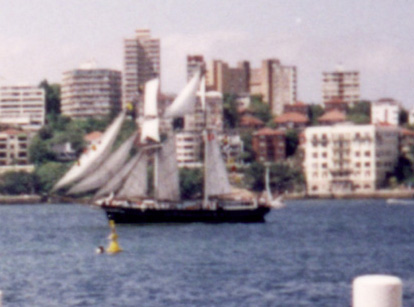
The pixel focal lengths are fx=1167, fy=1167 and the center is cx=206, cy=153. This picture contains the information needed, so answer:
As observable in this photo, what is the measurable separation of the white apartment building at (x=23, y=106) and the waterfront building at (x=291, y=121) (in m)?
29.5

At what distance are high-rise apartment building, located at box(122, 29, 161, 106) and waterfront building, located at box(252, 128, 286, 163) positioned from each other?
43.7m

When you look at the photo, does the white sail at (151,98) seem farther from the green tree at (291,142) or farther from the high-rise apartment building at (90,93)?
the high-rise apartment building at (90,93)

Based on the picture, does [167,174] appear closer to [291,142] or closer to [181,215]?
[181,215]

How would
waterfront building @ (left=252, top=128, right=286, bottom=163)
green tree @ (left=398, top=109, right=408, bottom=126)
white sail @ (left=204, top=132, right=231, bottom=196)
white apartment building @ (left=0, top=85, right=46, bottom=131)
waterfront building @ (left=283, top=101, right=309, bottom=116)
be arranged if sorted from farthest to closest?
white apartment building @ (left=0, top=85, right=46, bottom=131), green tree @ (left=398, top=109, right=408, bottom=126), waterfront building @ (left=283, top=101, right=309, bottom=116), waterfront building @ (left=252, top=128, right=286, bottom=163), white sail @ (left=204, top=132, right=231, bottom=196)

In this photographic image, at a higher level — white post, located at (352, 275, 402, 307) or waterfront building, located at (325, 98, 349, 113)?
waterfront building, located at (325, 98, 349, 113)

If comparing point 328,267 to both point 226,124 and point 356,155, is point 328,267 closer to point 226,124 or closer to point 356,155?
point 356,155

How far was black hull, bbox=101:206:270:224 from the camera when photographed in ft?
173

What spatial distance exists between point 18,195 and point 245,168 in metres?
22.7

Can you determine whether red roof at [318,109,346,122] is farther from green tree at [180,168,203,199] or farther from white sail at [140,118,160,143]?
white sail at [140,118,160,143]

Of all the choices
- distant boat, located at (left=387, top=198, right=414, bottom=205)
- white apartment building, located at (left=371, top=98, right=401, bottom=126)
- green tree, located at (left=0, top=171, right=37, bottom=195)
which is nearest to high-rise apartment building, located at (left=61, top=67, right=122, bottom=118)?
white apartment building, located at (left=371, top=98, right=401, bottom=126)

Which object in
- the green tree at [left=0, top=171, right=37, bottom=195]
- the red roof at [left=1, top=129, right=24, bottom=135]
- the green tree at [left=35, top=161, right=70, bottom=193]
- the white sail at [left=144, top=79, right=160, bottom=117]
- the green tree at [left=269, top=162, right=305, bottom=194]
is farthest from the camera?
the red roof at [left=1, top=129, right=24, bottom=135]

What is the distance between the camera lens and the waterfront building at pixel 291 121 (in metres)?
135

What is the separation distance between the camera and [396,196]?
112m

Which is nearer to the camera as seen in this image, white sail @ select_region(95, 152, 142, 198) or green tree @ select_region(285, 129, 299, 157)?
white sail @ select_region(95, 152, 142, 198)
